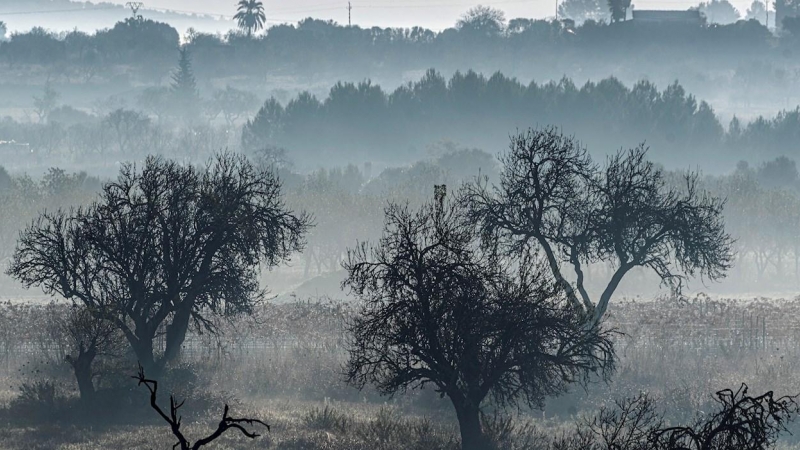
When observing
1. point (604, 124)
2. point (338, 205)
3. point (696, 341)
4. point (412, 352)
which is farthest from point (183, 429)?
point (604, 124)

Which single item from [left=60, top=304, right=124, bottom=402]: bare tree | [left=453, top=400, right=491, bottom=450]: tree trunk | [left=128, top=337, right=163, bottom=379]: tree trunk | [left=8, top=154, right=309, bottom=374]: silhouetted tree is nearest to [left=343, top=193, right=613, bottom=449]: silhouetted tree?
[left=453, top=400, right=491, bottom=450]: tree trunk

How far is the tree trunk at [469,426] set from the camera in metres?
30.4

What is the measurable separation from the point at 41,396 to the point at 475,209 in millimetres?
17544

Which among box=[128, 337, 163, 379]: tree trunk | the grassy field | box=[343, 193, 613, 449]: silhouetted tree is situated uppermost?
box=[343, 193, 613, 449]: silhouetted tree

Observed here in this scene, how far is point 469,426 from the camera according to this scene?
3050 centimetres

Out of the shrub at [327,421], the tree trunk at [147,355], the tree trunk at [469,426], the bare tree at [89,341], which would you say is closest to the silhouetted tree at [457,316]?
the tree trunk at [469,426]

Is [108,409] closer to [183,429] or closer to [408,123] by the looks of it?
[183,429]

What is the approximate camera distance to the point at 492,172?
12219 cm

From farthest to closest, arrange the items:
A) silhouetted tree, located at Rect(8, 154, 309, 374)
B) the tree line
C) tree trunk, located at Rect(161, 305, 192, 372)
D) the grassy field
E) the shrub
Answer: the tree line < tree trunk, located at Rect(161, 305, 192, 372) < silhouetted tree, located at Rect(8, 154, 309, 374) < the shrub < the grassy field

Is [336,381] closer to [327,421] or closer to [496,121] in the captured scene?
[327,421]

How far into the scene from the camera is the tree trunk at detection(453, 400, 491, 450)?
3038 cm

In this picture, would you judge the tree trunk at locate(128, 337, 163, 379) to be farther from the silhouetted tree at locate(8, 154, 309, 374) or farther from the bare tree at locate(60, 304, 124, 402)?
the bare tree at locate(60, 304, 124, 402)

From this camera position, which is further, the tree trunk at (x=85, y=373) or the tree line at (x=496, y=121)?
the tree line at (x=496, y=121)

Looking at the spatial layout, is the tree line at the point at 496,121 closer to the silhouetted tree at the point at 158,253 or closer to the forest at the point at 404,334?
the forest at the point at 404,334
